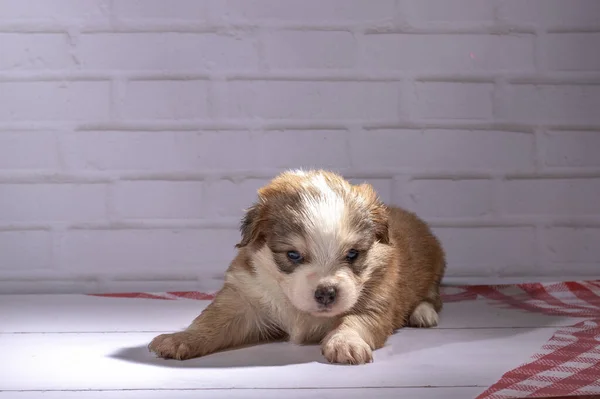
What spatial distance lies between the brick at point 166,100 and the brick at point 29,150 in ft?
1.07

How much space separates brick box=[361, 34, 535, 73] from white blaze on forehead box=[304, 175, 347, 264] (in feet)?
3.91

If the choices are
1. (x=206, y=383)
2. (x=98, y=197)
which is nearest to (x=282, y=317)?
(x=206, y=383)

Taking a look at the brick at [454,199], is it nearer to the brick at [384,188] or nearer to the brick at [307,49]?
the brick at [384,188]

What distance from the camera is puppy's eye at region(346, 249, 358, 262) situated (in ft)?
7.88

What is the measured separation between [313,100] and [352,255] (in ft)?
3.82

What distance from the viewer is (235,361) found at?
2311mm

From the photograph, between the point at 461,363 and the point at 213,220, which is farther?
the point at 213,220

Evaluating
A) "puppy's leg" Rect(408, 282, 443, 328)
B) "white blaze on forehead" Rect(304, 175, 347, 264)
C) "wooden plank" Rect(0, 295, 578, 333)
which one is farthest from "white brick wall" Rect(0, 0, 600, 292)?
"white blaze on forehead" Rect(304, 175, 347, 264)

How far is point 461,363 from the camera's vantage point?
2250mm

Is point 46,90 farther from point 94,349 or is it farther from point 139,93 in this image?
point 94,349

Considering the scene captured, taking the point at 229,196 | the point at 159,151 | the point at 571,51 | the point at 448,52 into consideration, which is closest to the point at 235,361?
the point at 229,196

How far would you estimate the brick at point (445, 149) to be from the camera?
3.45m

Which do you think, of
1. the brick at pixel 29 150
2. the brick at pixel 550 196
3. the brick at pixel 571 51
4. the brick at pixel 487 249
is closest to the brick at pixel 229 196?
the brick at pixel 29 150

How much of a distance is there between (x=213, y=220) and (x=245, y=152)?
0.98ft
